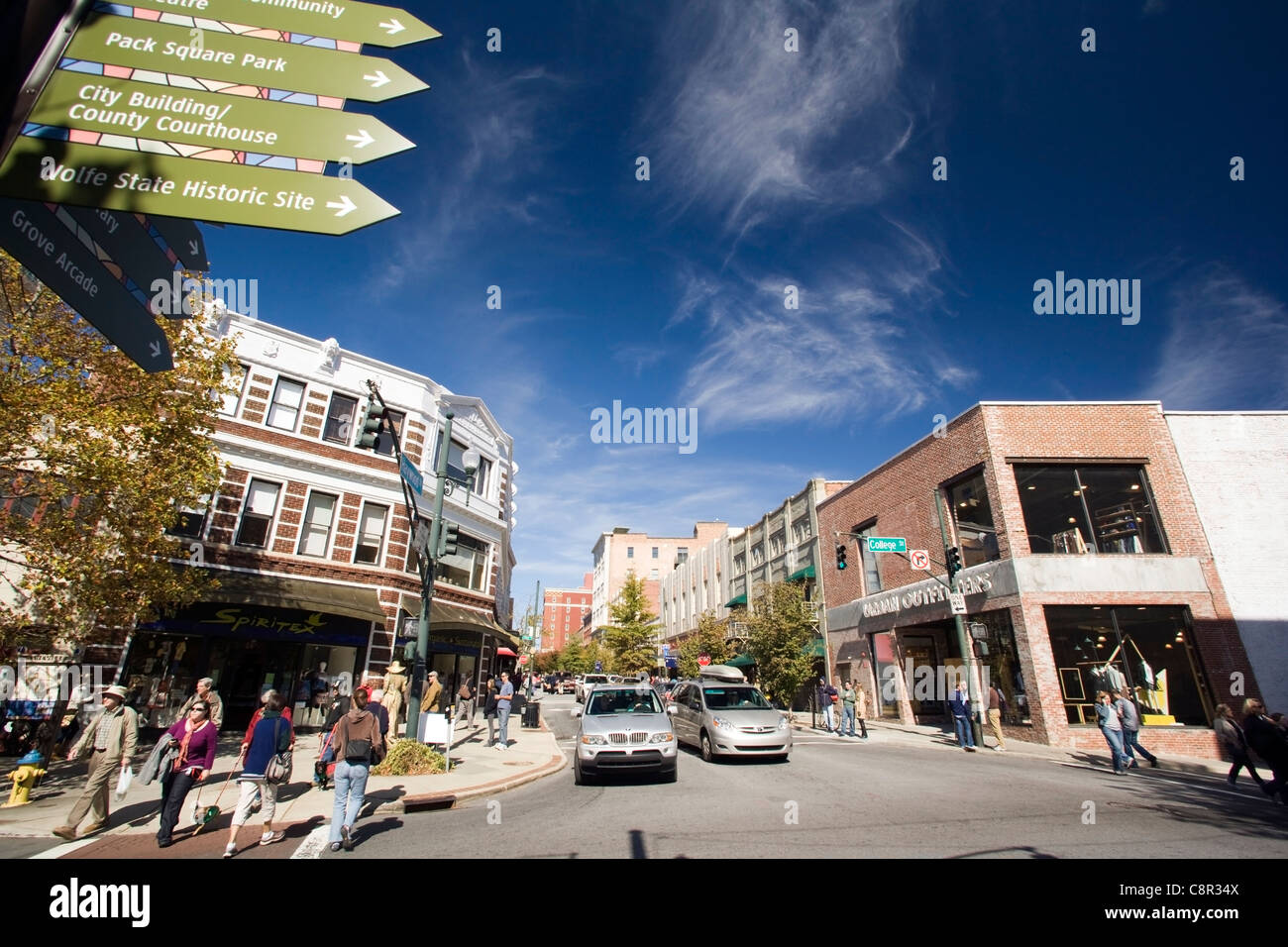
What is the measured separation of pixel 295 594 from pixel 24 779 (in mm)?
8217

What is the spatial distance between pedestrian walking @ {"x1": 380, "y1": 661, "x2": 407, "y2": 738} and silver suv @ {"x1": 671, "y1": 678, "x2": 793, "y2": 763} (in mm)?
7083

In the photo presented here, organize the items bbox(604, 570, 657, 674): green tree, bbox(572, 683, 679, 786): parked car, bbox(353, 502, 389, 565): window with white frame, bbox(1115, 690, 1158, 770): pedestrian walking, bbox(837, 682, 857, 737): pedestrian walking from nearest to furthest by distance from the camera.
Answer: bbox(572, 683, 679, 786): parked car
bbox(1115, 690, 1158, 770): pedestrian walking
bbox(353, 502, 389, 565): window with white frame
bbox(837, 682, 857, 737): pedestrian walking
bbox(604, 570, 657, 674): green tree

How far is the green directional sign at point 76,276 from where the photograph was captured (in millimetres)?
3051

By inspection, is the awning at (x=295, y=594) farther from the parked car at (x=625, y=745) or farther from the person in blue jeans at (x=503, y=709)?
the parked car at (x=625, y=745)

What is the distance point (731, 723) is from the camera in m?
12.2

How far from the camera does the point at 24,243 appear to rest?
3.06 metres

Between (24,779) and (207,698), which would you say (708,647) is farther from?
(24,779)

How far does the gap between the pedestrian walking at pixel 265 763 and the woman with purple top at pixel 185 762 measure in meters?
0.53

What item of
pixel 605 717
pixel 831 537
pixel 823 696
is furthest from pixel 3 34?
pixel 831 537

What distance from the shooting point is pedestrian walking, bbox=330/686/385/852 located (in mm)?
6609

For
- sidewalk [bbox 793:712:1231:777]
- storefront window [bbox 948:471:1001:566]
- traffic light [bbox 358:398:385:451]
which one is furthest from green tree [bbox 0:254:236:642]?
storefront window [bbox 948:471:1001:566]

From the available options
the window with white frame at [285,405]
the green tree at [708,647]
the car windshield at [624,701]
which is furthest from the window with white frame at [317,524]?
the green tree at [708,647]

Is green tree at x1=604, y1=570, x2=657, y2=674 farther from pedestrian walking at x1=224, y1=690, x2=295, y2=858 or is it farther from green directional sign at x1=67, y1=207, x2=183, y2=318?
green directional sign at x1=67, y1=207, x2=183, y2=318
